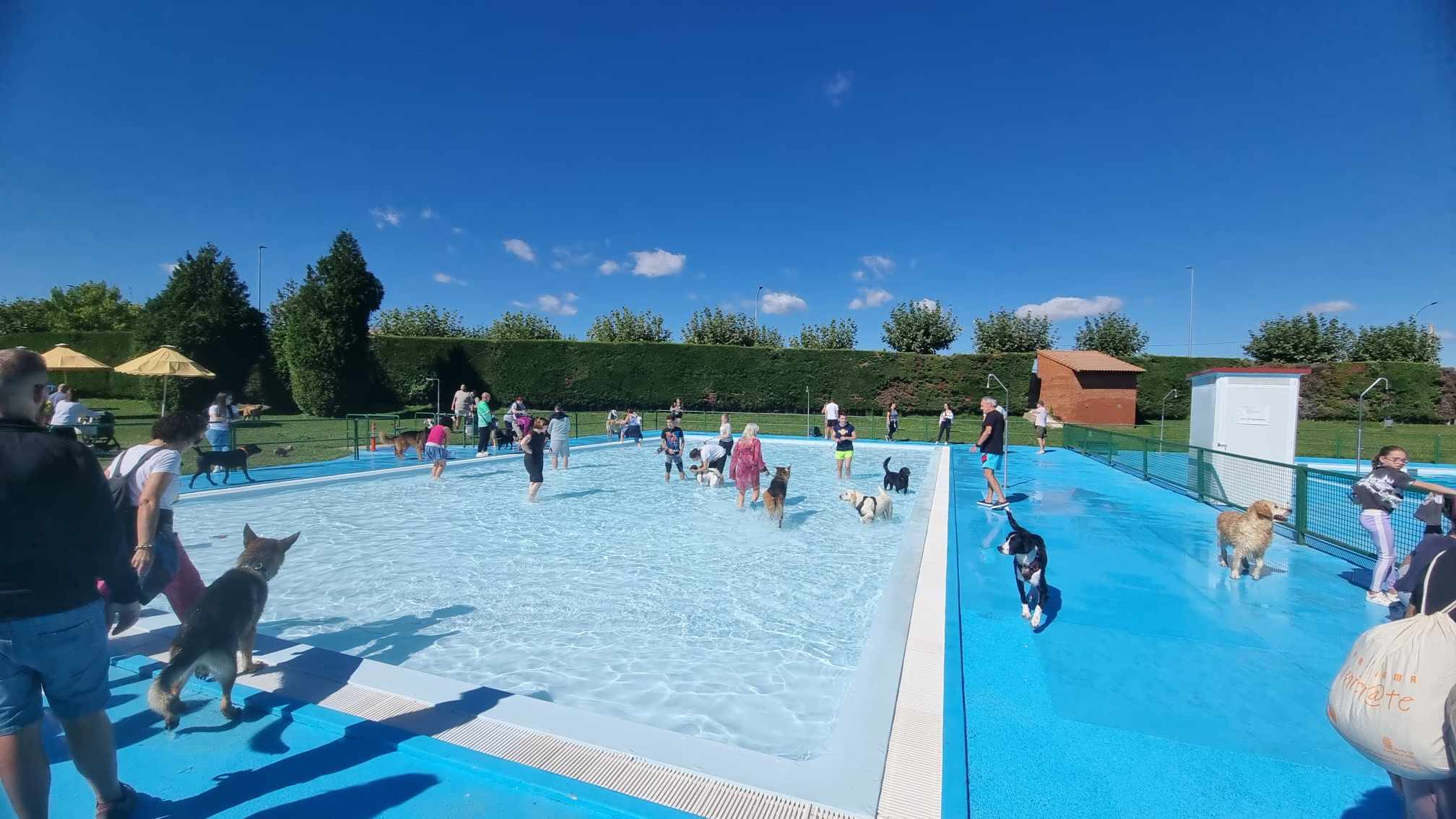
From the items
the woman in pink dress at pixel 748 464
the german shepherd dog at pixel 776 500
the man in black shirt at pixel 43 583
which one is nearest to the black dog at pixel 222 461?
the woman in pink dress at pixel 748 464

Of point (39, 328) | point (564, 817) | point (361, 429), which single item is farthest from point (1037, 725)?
point (39, 328)

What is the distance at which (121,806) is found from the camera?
250cm

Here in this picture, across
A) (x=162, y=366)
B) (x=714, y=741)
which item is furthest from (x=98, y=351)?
(x=714, y=741)

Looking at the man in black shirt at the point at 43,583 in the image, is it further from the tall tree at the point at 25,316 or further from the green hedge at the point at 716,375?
the tall tree at the point at 25,316

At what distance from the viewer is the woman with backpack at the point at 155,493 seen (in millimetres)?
3182

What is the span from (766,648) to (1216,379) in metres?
11.0

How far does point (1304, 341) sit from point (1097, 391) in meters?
23.5

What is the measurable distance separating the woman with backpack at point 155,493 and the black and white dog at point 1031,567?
570 cm

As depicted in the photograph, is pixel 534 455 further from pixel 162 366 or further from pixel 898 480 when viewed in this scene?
pixel 162 366

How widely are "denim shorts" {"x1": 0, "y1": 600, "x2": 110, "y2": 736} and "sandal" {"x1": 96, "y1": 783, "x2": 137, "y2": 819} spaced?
21.1 inches

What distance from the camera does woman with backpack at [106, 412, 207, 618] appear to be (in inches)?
125

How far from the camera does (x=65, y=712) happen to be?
7.13 ft

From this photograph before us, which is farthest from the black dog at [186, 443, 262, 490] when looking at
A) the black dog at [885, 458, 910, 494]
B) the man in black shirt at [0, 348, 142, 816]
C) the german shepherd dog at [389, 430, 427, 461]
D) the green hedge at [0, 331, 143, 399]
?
the green hedge at [0, 331, 143, 399]

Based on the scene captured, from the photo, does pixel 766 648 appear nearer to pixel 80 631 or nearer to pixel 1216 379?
pixel 80 631
